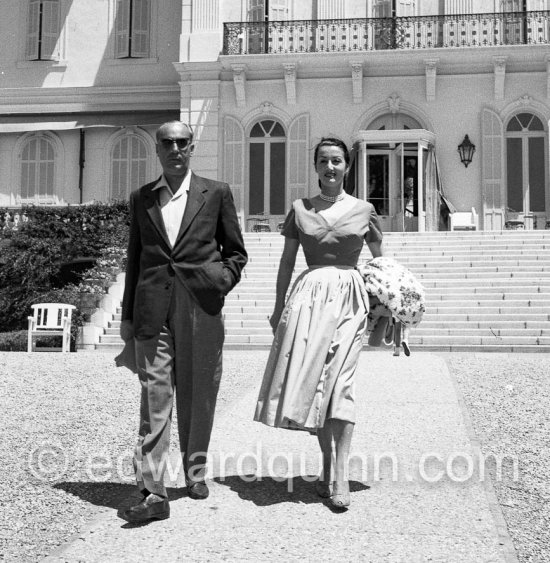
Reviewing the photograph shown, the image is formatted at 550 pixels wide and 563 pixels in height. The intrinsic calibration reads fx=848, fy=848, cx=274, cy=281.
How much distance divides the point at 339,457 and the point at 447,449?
132 cm

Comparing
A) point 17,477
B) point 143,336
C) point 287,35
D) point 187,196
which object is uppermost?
point 287,35

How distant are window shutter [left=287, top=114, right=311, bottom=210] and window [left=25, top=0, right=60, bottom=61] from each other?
680cm

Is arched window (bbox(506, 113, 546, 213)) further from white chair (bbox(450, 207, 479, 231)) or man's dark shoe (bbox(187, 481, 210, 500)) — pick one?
man's dark shoe (bbox(187, 481, 210, 500))

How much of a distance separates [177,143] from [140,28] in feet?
63.6

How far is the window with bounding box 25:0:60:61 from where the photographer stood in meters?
22.0

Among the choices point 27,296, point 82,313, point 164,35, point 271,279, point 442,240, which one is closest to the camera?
point 82,313

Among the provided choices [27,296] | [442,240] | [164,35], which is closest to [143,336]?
[442,240]

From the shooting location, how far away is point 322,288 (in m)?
3.88

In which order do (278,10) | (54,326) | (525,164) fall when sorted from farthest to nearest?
1. (278,10)
2. (525,164)
3. (54,326)

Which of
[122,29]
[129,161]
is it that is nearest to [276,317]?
[129,161]

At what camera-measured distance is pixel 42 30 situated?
22.1 m

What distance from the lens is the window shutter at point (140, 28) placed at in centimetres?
2183

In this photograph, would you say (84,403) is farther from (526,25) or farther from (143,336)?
(526,25)

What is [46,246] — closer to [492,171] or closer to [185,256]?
[492,171]
